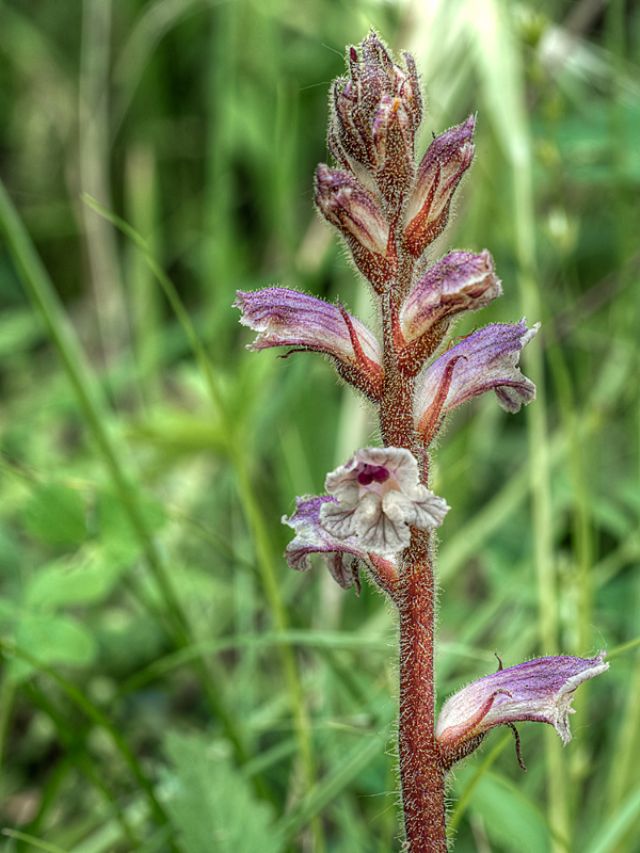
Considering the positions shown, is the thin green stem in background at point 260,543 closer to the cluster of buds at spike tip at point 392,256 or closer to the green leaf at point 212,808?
the green leaf at point 212,808

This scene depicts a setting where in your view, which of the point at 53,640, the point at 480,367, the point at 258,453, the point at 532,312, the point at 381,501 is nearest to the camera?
the point at 381,501

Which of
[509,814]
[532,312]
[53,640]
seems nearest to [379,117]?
[53,640]

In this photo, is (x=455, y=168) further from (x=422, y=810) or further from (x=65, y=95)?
(x=65, y=95)

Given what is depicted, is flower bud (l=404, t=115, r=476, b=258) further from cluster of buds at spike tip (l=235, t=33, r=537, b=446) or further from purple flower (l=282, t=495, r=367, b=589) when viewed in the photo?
purple flower (l=282, t=495, r=367, b=589)

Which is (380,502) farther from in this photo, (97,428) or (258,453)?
(258,453)

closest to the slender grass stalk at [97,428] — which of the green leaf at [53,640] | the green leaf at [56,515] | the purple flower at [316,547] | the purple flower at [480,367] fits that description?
the green leaf at [56,515]

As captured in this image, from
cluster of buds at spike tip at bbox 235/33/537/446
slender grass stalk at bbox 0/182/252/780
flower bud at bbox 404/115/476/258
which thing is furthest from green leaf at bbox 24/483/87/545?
flower bud at bbox 404/115/476/258
